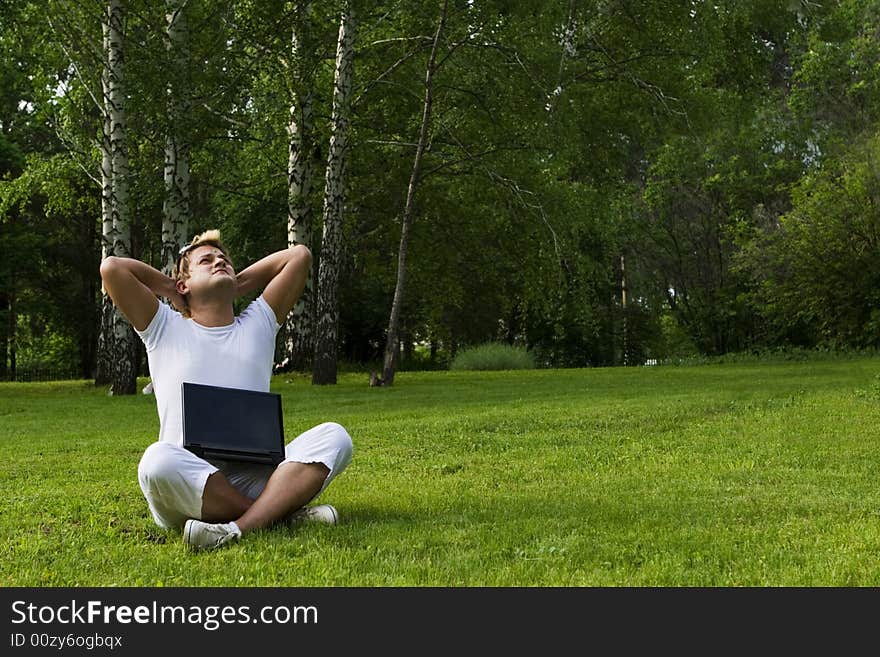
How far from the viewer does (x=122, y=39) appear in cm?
2089

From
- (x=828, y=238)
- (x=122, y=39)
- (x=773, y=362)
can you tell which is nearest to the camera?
(x=122, y=39)

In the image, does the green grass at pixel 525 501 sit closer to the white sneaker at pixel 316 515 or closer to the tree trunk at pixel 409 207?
the white sneaker at pixel 316 515

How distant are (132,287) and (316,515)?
1691 mm

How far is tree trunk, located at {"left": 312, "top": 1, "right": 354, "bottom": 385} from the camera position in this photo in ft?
71.4

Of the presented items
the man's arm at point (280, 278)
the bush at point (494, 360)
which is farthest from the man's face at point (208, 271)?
the bush at point (494, 360)

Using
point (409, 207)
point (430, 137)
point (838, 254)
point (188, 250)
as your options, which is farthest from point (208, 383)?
point (838, 254)

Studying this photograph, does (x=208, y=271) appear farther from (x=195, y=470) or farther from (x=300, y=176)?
(x=300, y=176)

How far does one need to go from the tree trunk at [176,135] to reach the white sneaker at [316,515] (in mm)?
15536

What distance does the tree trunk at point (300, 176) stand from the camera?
21875mm

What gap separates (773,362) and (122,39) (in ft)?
61.3

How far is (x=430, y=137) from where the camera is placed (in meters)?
23.8
